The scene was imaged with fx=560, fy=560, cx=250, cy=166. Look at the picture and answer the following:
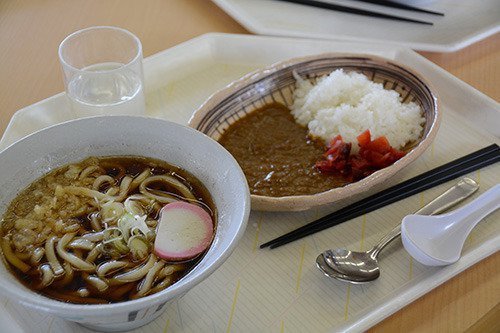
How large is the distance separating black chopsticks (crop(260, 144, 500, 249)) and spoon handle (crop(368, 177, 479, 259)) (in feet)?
0.13

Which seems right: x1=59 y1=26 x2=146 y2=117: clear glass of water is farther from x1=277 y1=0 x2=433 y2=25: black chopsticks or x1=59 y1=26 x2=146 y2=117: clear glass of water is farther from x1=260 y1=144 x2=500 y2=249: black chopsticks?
x1=277 y1=0 x2=433 y2=25: black chopsticks

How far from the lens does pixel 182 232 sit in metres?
1.04

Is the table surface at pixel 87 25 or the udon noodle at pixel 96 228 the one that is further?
the table surface at pixel 87 25

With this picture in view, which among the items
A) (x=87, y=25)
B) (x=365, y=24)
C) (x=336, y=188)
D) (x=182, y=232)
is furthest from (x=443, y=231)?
(x=87, y=25)

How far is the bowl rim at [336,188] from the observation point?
4.07 feet

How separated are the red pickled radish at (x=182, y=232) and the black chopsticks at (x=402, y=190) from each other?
24cm

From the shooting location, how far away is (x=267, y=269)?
121 centimetres

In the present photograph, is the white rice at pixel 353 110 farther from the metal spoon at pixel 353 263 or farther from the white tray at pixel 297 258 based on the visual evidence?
the metal spoon at pixel 353 263

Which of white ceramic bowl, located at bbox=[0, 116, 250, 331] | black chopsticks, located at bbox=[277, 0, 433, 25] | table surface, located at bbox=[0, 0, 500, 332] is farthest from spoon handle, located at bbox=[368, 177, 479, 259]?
black chopsticks, located at bbox=[277, 0, 433, 25]

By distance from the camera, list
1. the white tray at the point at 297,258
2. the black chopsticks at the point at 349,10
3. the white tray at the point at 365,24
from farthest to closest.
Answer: the black chopsticks at the point at 349,10 < the white tray at the point at 365,24 < the white tray at the point at 297,258

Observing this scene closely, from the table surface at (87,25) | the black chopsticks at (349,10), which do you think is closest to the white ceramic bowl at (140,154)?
the table surface at (87,25)

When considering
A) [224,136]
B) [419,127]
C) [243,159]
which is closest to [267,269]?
[243,159]

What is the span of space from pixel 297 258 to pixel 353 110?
529 millimetres

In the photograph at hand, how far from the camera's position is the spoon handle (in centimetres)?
124
